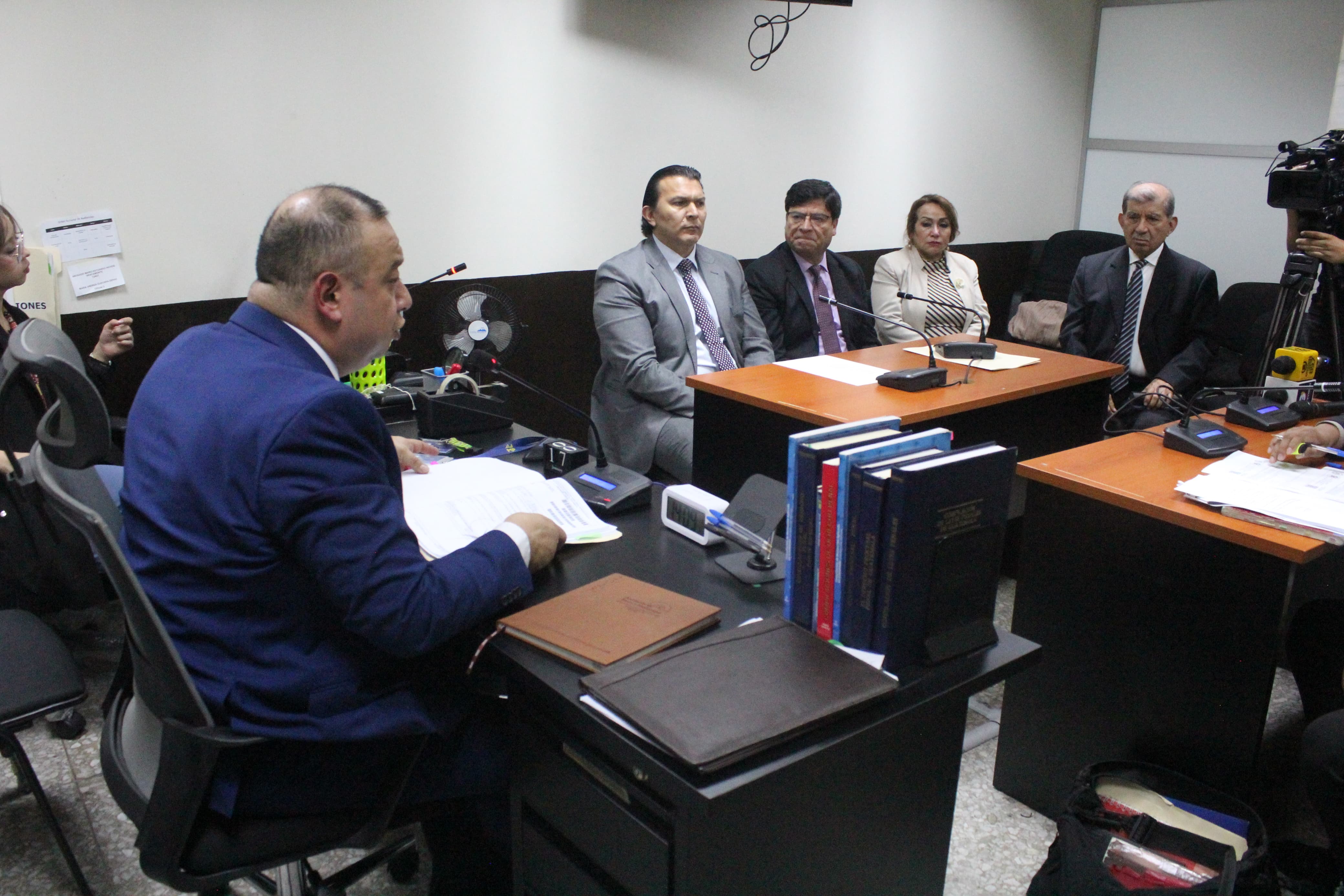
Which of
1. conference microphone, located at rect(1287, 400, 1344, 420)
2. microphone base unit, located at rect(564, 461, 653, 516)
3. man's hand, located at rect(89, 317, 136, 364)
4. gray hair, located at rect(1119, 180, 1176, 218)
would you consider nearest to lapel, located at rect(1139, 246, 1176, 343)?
gray hair, located at rect(1119, 180, 1176, 218)

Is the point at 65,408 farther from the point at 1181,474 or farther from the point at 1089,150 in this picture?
the point at 1089,150

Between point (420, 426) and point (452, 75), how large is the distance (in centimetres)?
187

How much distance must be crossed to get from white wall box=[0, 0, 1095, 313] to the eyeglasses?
74 centimetres

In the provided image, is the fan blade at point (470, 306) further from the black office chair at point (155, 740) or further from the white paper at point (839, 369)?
the black office chair at point (155, 740)

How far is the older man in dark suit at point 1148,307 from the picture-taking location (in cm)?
368

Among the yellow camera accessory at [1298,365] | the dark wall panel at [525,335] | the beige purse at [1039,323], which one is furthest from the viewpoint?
the beige purse at [1039,323]

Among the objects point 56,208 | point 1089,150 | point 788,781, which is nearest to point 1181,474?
point 788,781

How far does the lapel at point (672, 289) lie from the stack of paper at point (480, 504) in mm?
1543

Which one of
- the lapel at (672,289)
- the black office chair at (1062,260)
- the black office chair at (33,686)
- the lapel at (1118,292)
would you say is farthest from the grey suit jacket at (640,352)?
the black office chair at (1062,260)

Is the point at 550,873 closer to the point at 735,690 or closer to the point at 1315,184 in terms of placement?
the point at 735,690

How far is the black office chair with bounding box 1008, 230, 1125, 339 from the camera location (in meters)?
5.30

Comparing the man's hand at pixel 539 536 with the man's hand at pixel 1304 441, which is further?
the man's hand at pixel 1304 441

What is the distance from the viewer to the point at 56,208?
284cm

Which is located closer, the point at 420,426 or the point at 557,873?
the point at 557,873
